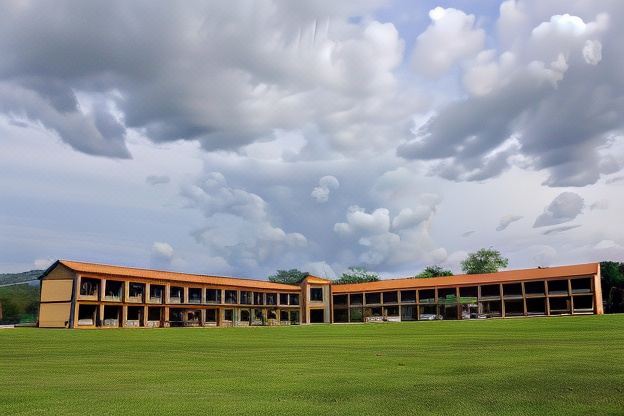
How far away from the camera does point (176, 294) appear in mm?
89938

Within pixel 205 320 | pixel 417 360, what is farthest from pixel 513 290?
pixel 417 360

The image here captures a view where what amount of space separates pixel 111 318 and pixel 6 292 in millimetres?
62735

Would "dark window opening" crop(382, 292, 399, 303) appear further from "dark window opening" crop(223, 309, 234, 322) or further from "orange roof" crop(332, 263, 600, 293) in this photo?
"dark window opening" crop(223, 309, 234, 322)

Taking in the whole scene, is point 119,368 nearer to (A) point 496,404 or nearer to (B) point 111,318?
(A) point 496,404

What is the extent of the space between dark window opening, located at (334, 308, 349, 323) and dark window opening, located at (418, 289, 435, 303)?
16176mm

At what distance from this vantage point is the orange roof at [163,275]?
76244 millimetres

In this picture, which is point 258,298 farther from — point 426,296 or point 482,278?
point 482,278

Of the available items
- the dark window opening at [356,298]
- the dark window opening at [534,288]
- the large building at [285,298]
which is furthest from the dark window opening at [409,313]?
the dark window opening at [534,288]

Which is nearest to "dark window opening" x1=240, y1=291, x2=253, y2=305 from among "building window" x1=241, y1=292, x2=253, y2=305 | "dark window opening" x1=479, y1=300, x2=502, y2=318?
"building window" x1=241, y1=292, x2=253, y2=305

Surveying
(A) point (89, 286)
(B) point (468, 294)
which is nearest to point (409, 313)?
(B) point (468, 294)

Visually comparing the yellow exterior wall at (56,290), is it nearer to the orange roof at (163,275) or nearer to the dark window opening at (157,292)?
the orange roof at (163,275)

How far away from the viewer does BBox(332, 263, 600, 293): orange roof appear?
90.8 meters

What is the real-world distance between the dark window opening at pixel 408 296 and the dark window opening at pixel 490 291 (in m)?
13.2

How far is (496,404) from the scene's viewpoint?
32.8 feet
